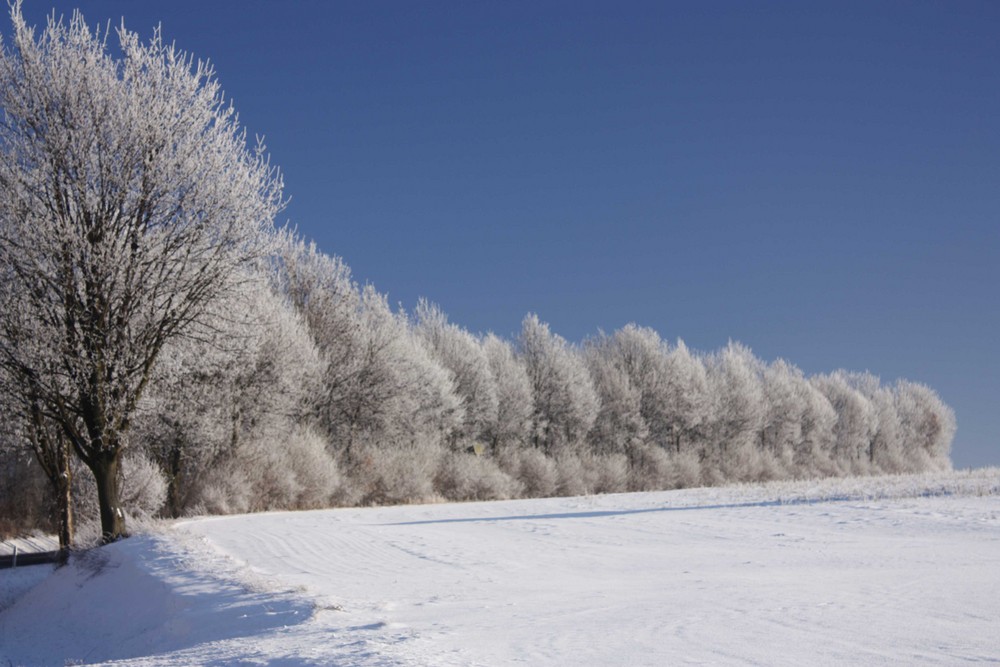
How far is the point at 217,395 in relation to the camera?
2750 cm

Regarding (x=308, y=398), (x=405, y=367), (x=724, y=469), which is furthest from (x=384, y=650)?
(x=724, y=469)

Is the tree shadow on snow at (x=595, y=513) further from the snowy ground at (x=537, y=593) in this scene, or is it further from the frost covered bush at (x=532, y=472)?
the frost covered bush at (x=532, y=472)

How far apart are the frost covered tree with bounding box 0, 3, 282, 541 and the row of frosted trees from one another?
96 centimetres

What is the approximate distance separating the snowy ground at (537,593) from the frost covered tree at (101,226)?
10.2ft

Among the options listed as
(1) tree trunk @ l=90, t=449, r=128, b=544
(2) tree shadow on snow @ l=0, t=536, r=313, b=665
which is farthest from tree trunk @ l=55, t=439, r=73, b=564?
(1) tree trunk @ l=90, t=449, r=128, b=544

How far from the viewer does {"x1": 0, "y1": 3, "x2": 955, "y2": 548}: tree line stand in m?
14.4

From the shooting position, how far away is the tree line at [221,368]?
1443cm

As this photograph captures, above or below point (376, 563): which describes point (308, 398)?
above

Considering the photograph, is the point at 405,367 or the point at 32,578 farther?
the point at 405,367

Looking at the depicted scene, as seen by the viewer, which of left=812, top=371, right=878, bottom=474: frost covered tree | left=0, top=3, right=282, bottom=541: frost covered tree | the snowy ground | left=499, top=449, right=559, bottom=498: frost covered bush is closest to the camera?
the snowy ground

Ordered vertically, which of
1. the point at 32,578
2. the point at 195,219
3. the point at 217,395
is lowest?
the point at 32,578

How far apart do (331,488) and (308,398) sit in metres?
5.90

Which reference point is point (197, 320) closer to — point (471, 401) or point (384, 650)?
point (384, 650)

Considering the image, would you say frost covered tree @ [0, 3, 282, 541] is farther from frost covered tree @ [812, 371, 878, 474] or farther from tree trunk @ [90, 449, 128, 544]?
frost covered tree @ [812, 371, 878, 474]
